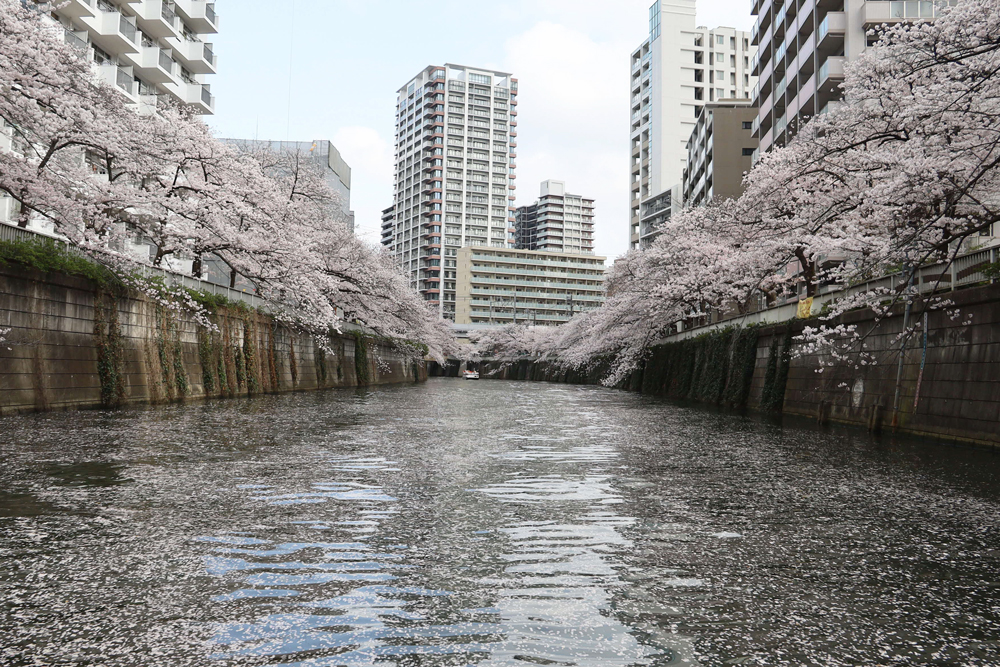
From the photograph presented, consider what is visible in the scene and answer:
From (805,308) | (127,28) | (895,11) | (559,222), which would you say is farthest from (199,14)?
(559,222)

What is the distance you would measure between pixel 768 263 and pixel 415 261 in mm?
132311

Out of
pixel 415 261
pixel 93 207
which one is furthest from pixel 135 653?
pixel 415 261

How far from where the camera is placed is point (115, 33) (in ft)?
115

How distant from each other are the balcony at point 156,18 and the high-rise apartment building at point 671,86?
2422 inches

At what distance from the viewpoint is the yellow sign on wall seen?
69.4ft

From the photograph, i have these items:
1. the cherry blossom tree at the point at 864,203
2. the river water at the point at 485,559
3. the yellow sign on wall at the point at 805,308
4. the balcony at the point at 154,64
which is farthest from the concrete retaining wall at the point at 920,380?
the balcony at the point at 154,64

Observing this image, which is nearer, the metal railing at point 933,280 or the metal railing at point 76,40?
the metal railing at point 933,280

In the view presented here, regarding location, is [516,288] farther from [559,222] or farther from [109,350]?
[109,350]

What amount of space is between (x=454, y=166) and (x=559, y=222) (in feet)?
98.4

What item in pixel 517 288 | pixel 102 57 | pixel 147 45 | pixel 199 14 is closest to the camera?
pixel 102 57

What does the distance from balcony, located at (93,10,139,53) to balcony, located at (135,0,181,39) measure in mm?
1872

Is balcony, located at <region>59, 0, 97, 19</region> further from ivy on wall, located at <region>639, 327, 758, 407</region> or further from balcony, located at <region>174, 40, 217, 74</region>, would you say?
ivy on wall, located at <region>639, 327, 758, 407</region>

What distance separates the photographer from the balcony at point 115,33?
35031 mm

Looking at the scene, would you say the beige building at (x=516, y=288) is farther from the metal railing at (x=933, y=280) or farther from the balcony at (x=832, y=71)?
the metal railing at (x=933, y=280)
